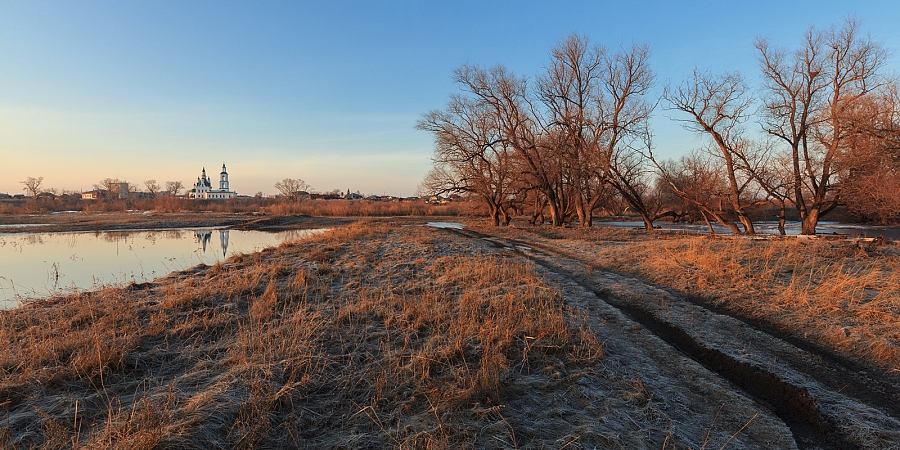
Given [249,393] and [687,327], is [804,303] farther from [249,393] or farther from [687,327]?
[249,393]

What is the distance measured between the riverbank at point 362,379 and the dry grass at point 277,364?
0.07 feet

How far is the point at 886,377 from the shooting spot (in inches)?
173

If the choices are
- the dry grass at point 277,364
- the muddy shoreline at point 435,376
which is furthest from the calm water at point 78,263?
the muddy shoreline at point 435,376

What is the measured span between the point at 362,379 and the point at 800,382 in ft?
15.3

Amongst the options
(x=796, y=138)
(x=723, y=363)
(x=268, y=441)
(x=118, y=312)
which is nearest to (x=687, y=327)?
(x=723, y=363)

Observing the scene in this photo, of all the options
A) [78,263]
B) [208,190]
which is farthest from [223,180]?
[78,263]

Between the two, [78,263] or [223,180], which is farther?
[223,180]

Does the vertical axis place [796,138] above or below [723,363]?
above

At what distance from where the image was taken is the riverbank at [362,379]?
10.7ft

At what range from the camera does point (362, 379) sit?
4.24m

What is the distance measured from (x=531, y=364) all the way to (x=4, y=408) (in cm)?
527

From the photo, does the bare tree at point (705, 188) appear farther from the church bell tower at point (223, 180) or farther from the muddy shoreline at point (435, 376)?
the church bell tower at point (223, 180)

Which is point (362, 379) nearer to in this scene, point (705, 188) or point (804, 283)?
point (804, 283)

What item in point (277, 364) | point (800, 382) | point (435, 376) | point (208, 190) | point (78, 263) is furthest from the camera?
point (208, 190)
